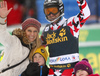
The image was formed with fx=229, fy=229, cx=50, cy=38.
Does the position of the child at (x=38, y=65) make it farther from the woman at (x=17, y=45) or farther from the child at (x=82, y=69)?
the child at (x=82, y=69)

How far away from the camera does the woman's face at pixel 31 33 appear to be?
10.7 feet

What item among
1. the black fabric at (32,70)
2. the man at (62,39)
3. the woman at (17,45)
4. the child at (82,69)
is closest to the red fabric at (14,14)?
the woman at (17,45)

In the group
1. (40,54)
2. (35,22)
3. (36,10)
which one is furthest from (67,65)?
(36,10)

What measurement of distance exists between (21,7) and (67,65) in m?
4.15

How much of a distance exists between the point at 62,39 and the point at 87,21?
3262mm

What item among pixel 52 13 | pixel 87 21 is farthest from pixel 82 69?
pixel 87 21

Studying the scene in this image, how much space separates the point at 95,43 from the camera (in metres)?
5.74

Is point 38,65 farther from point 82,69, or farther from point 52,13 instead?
point 52,13

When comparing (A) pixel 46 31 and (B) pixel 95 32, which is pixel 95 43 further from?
(A) pixel 46 31

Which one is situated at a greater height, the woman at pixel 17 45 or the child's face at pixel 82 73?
the woman at pixel 17 45

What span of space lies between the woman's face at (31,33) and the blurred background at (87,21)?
8.32ft

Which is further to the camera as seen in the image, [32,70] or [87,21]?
[87,21]

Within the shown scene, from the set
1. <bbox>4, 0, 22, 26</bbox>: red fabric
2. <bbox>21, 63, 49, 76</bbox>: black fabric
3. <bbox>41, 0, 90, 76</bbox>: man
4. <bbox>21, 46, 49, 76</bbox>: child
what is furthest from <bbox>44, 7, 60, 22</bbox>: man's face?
<bbox>4, 0, 22, 26</bbox>: red fabric

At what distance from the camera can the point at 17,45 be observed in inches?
123
